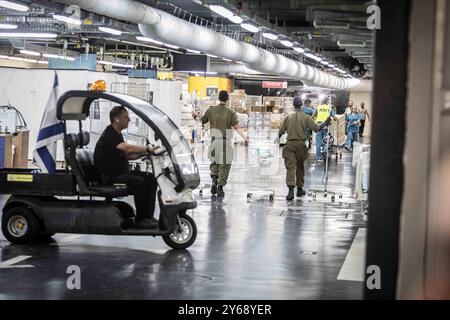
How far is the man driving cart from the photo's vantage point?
8719mm

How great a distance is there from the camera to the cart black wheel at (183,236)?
8.77 meters

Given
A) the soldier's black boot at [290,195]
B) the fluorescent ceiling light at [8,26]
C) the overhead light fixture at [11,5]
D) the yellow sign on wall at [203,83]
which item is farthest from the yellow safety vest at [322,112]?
the yellow sign on wall at [203,83]

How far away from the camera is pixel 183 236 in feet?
28.9

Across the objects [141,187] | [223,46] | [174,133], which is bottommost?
[141,187]

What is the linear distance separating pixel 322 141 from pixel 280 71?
3.50 meters

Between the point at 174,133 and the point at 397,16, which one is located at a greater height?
A: the point at 397,16

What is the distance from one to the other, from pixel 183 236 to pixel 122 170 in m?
1.00

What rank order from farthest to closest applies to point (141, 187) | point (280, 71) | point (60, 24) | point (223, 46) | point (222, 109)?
point (280, 71)
point (60, 24)
point (223, 46)
point (222, 109)
point (141, 187)

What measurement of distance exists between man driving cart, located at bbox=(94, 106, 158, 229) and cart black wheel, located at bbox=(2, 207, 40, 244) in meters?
0.88

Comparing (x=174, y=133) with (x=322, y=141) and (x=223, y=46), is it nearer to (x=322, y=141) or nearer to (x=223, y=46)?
(x=223, y=46)

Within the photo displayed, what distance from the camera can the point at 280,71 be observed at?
26391mm

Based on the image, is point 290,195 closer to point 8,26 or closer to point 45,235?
point 45,235

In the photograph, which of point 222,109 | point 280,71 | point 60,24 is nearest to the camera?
point 222,109
